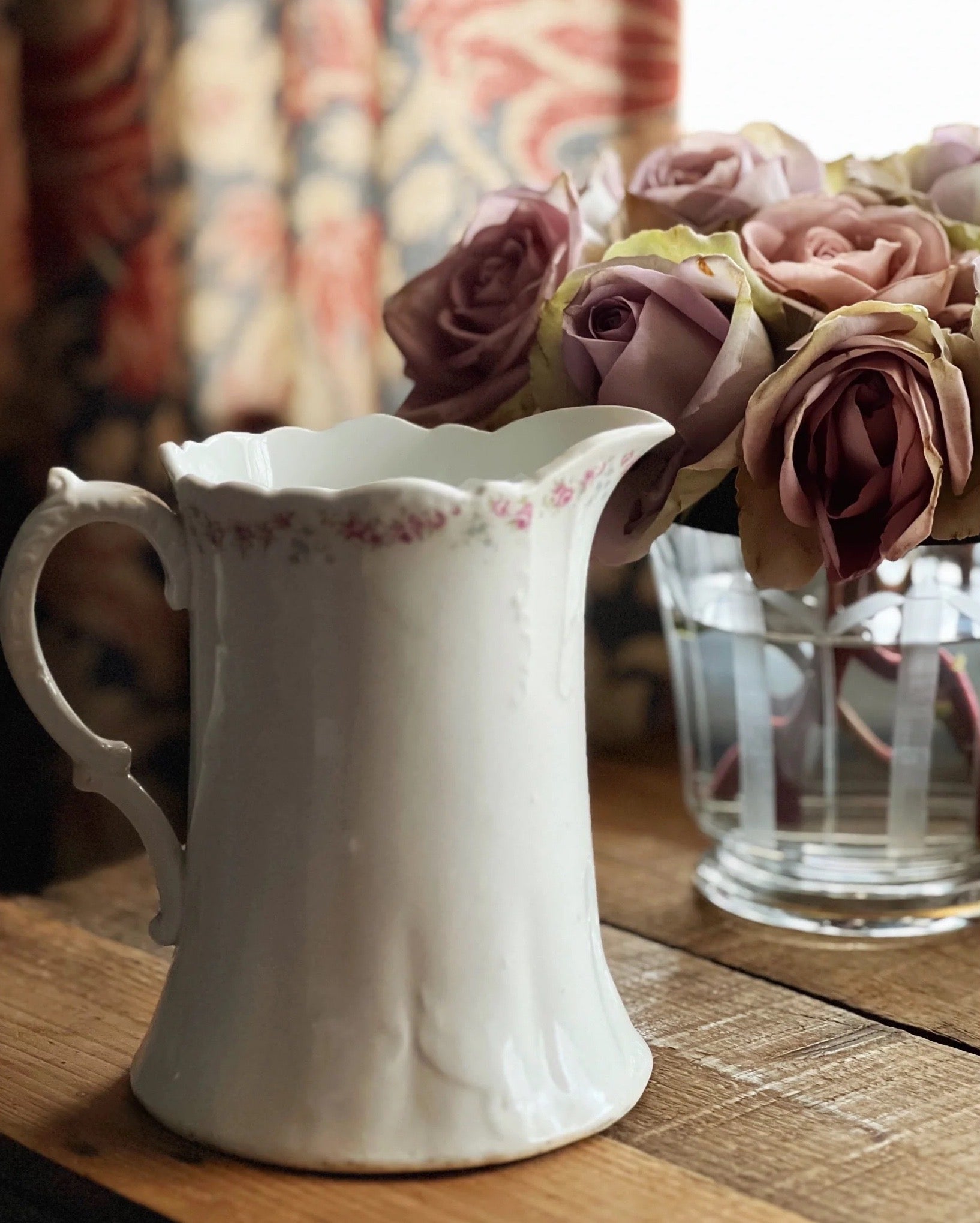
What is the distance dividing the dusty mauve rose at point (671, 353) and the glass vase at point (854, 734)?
9cm

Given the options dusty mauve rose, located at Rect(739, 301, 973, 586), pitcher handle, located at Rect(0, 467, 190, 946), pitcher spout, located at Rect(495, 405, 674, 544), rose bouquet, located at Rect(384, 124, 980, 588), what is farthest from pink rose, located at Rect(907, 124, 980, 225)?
pitcher handle, located at Rect(0, 467, 190, 946)

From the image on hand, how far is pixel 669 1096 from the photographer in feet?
1.72

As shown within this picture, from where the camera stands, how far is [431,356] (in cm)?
68

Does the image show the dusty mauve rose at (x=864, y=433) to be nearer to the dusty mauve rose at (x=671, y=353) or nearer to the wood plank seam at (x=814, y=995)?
the dusty mauve rose at (x=671, y=353)

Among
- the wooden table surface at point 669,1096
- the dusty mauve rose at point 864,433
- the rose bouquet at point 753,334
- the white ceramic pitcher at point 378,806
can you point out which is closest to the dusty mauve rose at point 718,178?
the rose bouquet at point 753,334

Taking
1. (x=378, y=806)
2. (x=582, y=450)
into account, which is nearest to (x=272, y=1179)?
(x=378, y=806)

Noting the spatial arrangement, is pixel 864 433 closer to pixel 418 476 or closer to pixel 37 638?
pixel 418 476

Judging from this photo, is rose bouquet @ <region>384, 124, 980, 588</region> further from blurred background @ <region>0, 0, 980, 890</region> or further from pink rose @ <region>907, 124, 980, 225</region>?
blurred background @ <region>0, 0, 980, 890</region>

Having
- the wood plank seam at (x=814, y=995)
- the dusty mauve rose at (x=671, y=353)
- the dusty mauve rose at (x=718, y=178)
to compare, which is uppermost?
the dusty mauve rose at (x=718, y=178)

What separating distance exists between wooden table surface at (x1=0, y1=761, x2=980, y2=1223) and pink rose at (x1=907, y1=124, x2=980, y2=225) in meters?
0.33

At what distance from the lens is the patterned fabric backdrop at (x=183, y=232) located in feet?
2.65

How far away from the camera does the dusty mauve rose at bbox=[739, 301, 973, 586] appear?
0.55 m

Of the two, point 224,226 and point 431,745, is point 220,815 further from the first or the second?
point 224,226

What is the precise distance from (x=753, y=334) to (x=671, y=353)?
3 centimetres
